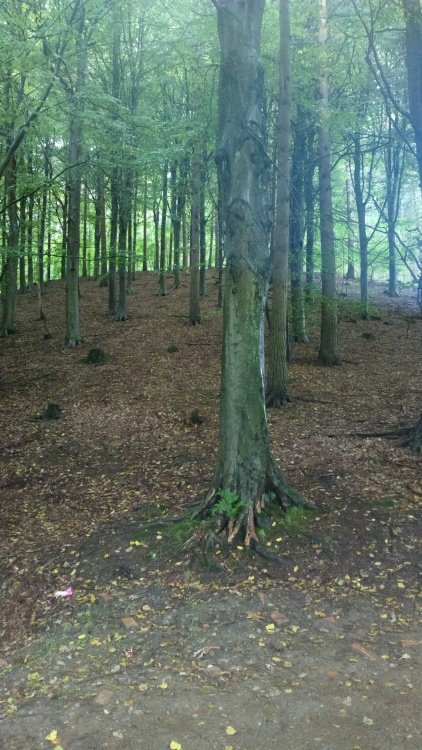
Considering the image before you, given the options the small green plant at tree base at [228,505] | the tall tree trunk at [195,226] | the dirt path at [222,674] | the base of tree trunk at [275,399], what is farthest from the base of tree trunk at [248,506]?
the tall tree trunk at [195,226]

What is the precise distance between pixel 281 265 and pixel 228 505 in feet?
19.6

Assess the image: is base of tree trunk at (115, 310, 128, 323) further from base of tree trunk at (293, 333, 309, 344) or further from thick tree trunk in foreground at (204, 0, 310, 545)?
thick tree trunk in foreground at (204, 0, 310, 545)

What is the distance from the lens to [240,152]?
5.43 meters

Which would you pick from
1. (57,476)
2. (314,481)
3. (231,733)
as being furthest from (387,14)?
(231,733)

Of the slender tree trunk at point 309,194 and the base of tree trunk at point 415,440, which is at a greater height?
the slender tree trunk at point 309,194

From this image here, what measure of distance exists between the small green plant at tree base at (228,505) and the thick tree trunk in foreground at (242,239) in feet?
0.04

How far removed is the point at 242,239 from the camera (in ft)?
18.0

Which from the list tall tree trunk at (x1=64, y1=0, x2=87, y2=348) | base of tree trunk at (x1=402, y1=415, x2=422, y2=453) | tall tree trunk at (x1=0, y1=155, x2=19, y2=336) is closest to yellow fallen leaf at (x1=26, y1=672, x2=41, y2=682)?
base of tree trunk at (x1=402, y1=415, x2=422, y2=453)

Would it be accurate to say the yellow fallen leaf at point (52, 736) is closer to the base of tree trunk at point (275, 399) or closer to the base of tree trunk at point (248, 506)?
the base of tree trunk at point (248, 506)

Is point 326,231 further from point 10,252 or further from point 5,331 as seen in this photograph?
point 5,331

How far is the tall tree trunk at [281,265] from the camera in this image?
9.80 m

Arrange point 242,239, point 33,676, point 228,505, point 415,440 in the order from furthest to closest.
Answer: point 415,440, point 228,505, point 242,239, point 33,676

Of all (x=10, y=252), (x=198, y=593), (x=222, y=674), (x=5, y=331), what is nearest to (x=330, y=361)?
(x=10, y=252)

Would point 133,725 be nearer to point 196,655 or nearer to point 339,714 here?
point 196,655
